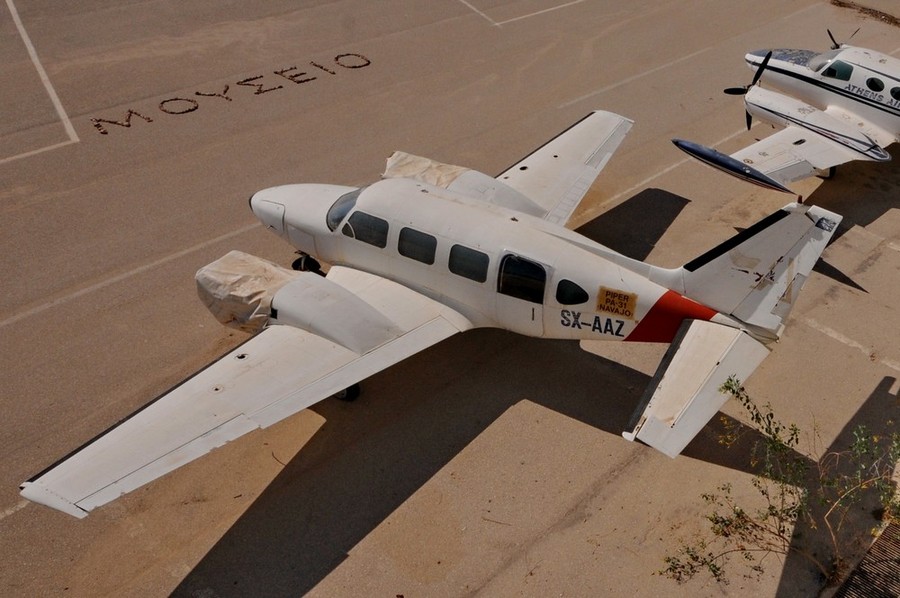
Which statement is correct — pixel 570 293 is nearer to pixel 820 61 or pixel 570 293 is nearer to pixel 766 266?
pixel 766 266

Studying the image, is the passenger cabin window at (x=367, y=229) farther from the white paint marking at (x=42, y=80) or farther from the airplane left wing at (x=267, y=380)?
the white paint marking at (x=42, y=80)

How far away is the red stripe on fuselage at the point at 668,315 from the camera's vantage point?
38.9 ft

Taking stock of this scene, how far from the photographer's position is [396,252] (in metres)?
13.3

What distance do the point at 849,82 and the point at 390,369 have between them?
1587cm

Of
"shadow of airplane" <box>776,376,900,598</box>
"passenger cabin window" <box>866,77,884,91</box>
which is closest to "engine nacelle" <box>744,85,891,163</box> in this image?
"passenger cabin window" <box>866,77,884,91</box>

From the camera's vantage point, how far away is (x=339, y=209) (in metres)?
13.9

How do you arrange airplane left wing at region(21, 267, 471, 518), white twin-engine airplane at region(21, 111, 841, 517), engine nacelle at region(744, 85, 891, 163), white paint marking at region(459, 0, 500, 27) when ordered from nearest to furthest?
airplane left wing at region(21, 267, 471, 518)
white twin-engine airplane at region(21, 111, 841, 517)
engine nacelle at region(744, 85, 891, 163)
white paint marking at region(459, 0, 500, 27)

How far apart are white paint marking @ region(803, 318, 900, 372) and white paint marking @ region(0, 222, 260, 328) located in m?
12.8

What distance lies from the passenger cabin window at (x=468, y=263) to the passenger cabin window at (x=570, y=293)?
1.35 metres

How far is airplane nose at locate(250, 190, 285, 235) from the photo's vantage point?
14.6m

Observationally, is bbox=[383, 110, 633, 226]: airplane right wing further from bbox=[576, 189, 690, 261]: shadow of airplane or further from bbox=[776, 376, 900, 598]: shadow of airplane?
bbox=[776, 376, 900, 598]: shadow of airplane

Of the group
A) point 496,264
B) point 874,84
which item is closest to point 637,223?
point 496,264

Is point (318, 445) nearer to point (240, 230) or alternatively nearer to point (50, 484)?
point (50, 484)

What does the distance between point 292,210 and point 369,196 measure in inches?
70.9
